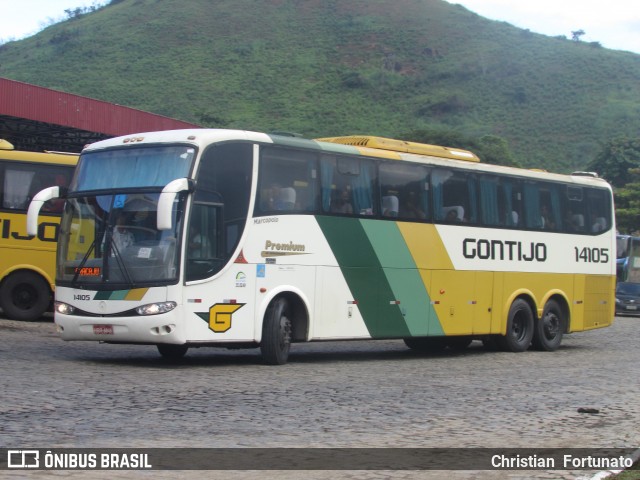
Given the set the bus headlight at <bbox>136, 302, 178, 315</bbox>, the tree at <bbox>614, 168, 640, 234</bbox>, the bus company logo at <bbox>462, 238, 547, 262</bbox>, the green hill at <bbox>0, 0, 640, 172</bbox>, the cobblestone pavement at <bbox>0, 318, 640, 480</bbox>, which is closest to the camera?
the cobblestone pavement at <bbox>0, 318, 640, 480</bbox>

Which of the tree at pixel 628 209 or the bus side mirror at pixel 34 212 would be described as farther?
the tree at pixel 628 209

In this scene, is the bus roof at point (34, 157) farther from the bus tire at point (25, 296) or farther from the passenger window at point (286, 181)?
the passenger window at point (286, 181)

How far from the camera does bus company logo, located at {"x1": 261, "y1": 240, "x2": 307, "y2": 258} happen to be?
1466cm

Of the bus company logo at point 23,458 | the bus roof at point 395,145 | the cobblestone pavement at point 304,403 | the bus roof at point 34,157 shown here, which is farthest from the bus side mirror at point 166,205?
the bus roof at point 34,157

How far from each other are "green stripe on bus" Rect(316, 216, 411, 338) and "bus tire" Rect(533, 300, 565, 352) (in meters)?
4.62

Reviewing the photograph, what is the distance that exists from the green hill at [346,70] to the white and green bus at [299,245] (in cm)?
5730

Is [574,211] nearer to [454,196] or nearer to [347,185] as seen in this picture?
[454,196]

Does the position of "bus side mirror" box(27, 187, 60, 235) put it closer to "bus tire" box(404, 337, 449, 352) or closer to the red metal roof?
"bus tire" box(404, 337, 449, 352)

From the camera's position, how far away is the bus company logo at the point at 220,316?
45.3 ft

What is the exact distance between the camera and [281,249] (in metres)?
14.9

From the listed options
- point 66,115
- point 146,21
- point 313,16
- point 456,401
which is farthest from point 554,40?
point 456,401

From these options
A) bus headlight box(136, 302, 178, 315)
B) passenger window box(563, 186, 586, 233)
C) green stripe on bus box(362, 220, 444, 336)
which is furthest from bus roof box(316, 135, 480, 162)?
bus headlight box(136, 302, 178, 315)

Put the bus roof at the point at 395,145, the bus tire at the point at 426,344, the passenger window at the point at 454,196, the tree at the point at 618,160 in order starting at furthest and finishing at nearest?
the tree at the point at 618,160 < the bus tire at the point at 426,344 < the passenger window at the point at 454,196 < the bus roof at the point at 395,145

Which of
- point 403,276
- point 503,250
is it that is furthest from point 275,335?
point 503,250
